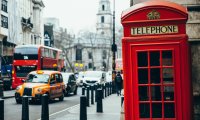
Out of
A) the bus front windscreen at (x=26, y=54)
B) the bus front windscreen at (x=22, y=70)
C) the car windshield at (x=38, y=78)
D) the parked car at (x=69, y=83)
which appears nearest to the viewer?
the car windshield at (x=38, y=78)

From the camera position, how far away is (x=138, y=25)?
318 inches

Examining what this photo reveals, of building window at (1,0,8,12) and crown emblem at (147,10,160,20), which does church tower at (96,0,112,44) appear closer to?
building window at (1,0,8,12)

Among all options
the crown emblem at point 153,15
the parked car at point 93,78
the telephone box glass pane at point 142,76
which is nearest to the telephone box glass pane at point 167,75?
the telephone box glass pane at point 142,76

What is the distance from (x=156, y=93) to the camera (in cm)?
795

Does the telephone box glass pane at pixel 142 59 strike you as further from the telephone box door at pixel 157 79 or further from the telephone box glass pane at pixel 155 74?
the telephone box glass pane at pixel 155 74

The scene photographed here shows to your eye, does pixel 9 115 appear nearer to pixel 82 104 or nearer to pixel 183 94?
pixel 82 104

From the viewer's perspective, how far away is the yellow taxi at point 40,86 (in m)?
21.0

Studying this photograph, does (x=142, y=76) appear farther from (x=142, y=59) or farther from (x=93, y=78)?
(x=93, y=78)

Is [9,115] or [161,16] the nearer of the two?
[161,16]

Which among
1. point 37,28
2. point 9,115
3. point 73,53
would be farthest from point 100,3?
point 9,115

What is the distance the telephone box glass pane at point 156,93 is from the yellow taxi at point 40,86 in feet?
43.7

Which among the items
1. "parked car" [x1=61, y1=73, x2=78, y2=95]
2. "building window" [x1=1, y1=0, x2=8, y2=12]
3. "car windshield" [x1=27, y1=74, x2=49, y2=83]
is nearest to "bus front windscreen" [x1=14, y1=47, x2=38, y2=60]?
"parked car" [x1=61, y1=73, x2=78, y2=95]

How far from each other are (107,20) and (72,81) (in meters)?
124

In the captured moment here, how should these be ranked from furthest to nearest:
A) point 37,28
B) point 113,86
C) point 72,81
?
1. point 37,28
2. point 113,86
3. point 72,81
